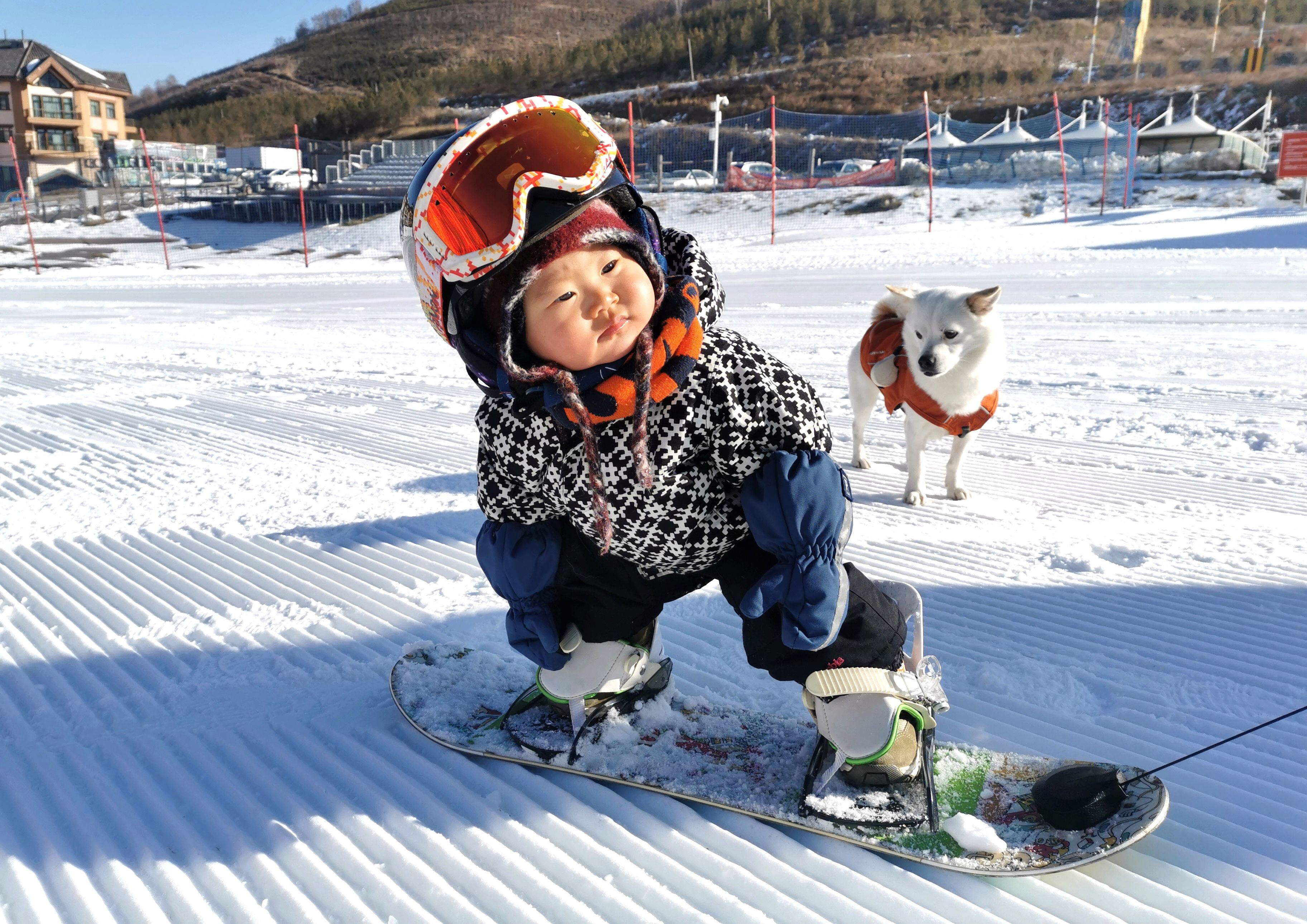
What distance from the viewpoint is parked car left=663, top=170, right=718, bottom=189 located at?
25.1 metres

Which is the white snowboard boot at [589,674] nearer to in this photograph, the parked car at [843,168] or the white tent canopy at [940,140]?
the parked car at [843,168]

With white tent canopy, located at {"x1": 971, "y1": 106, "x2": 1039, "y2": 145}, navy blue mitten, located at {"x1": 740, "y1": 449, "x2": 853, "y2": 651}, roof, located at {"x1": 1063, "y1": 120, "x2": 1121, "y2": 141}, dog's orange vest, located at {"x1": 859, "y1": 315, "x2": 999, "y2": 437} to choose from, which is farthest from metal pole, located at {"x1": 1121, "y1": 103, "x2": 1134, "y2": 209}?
navy blue mitten, located at {"x1": 740, "y1": 449, "x2": 853, "y2": 651}

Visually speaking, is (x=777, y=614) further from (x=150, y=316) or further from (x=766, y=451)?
(x=150, y=316)

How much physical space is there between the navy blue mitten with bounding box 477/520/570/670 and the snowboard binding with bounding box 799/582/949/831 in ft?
1.69

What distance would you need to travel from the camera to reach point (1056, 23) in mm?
58594

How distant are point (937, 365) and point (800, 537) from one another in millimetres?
2067

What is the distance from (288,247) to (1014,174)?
19029 millimetres

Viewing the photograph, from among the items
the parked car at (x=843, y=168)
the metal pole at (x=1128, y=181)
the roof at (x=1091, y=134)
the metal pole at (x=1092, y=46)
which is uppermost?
the metal pole at (x=1092, y=46)

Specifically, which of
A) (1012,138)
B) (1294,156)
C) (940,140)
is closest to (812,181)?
(940,140)

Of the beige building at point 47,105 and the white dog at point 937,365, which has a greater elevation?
the beige building at point 47,105

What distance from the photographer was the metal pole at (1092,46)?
152 ft

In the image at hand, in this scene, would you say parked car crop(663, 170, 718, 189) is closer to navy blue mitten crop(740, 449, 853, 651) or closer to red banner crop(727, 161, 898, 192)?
red banner crop(727, 161, 898, 192)

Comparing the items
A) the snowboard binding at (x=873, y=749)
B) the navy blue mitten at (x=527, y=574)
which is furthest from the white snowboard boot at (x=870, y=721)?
the navy blue mitten at (x=527, y=574)

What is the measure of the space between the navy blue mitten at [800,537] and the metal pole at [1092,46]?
51.8 metres
